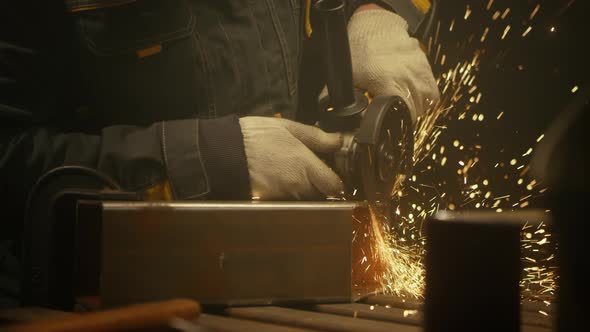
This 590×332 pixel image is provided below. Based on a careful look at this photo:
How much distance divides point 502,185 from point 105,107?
129 cm

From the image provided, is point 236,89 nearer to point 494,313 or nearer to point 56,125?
point 56,125

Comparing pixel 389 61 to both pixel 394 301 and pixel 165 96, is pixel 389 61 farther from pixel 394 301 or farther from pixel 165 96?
pixel 394 301

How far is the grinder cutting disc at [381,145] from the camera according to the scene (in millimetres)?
1218

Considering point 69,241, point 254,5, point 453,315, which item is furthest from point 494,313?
point 254,5

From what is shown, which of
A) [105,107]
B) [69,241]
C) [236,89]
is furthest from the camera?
[236,89]

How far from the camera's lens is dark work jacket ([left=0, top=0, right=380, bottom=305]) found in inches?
Answer: 47.8

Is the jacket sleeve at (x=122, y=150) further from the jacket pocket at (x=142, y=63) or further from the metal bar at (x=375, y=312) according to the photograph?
the metal bar at (x=375, y=312)

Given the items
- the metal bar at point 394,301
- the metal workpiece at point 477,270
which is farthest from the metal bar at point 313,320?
the metal workpiece at point 477,270

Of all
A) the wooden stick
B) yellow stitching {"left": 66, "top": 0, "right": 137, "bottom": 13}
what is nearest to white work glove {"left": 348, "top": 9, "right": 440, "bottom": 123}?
yellow stitching {"left": 66, "top": 0, "right": 137, "bottom": 13}

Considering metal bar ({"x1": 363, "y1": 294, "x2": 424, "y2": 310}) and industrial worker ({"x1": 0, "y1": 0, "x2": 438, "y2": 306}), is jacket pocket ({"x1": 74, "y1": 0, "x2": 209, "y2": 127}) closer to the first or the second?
industrial worker ({"x1": 0, "y1": 0, "x2": 438, "y2": 306})

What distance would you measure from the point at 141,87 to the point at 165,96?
60 mm

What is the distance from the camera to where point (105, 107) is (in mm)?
1443

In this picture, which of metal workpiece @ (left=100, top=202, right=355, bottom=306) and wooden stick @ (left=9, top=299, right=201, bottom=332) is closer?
wooden stick @ (left=9, top=299, right=201, bottom=332)

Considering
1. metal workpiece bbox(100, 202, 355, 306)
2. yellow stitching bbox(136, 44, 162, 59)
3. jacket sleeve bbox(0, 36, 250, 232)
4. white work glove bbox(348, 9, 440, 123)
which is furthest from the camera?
white work glove bbox(348, 9, 440, 123)
